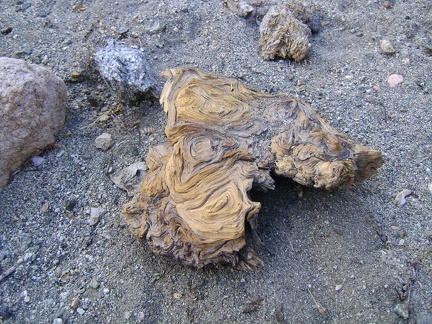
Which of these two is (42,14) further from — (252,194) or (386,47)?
(386,47)

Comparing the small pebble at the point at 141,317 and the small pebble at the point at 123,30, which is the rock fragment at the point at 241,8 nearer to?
the small pebble at the point at 123,30

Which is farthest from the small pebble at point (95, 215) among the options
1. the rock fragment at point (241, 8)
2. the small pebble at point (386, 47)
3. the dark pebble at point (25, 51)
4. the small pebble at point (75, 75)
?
the small pebble at point (386, 47)

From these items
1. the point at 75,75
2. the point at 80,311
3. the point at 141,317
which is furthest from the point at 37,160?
the point at 141,317

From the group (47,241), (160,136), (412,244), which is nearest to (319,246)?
(412,244)

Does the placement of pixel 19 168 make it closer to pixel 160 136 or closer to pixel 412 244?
pixel 160 136

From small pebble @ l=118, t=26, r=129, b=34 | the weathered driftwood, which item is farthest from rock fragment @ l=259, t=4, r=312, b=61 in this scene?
small pebble @ l=118, t=26, r=129, b=34

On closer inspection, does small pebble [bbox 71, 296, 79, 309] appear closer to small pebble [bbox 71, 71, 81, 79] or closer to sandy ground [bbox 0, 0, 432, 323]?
sandy ground [bbox 0, 0, 432, 323]
